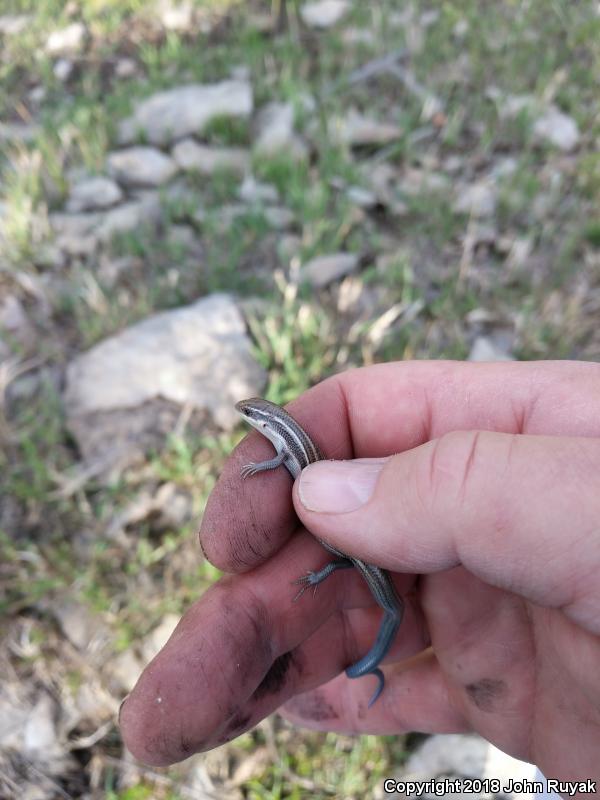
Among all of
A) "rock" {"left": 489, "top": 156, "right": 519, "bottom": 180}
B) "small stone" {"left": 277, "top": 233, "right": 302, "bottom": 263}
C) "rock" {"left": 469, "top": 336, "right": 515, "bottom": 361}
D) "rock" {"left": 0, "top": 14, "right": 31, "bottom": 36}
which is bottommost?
"rock" {"left": 469, "top": 336, "right": 515, "bottom": 361}

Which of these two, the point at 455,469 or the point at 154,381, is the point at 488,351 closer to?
the point at 154,381

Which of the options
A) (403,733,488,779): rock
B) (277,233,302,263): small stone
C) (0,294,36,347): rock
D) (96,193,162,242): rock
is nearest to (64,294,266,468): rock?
(0,294,36,347): rock

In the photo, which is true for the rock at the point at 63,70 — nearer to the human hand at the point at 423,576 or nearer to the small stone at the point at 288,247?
the small stone at the point at 288,247

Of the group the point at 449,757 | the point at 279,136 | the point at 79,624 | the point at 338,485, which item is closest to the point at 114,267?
the point at 279,136

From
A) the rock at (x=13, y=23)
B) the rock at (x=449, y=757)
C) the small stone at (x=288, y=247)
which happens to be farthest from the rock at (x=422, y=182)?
the rock at (x=13, y=23)

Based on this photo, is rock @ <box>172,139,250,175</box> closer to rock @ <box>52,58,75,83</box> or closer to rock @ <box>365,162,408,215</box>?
rock @ <box>365,162,408,215</box>

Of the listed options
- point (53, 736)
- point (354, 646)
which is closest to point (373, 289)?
point (354, 646)
